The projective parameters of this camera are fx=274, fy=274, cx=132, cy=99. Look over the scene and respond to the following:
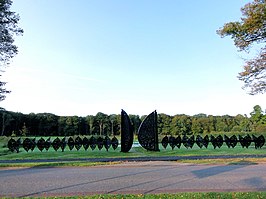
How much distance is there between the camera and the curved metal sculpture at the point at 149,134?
18.1 metres

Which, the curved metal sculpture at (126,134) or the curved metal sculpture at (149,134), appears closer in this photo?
the curved metal sculpture at (126,134)

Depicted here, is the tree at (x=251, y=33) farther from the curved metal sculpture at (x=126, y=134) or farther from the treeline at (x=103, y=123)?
the treeline at (x=103, y=123)

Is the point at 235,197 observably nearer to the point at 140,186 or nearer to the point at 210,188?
the point at 210,188

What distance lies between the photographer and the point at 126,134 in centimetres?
1820

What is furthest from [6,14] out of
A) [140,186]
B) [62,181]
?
[140,186]

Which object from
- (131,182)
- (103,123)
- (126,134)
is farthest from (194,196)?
(103,123)

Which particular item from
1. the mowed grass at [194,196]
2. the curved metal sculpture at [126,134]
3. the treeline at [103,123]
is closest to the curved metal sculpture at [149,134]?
the curved metal sculpture at [126,134]

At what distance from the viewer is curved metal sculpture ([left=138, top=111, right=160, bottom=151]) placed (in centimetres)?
1812

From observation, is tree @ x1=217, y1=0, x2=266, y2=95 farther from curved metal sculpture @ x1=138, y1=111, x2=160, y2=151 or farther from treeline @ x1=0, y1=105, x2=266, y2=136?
treeline @ x1=0, y1=105, x2=266, y2=136

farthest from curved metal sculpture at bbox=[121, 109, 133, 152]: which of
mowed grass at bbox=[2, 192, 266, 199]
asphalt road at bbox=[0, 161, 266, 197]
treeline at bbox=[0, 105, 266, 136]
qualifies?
treeline at bbox=[0, 105, 266, 136]

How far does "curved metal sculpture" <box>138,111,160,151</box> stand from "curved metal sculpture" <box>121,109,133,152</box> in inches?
26.9

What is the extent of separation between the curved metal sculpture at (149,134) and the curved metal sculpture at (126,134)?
2.24 feet

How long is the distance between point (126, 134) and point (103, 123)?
36374mm

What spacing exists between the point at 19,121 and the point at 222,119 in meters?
36.2
